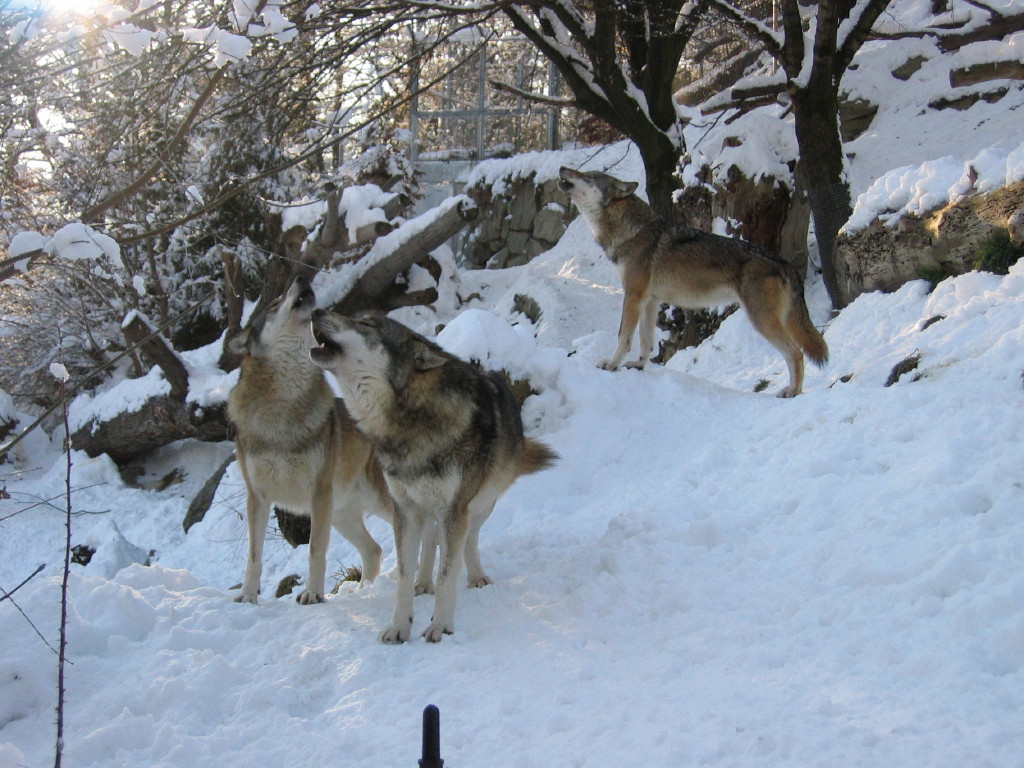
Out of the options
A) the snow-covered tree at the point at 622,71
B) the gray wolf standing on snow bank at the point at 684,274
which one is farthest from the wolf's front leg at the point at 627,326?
the snow-covered tree at the point at 622,71

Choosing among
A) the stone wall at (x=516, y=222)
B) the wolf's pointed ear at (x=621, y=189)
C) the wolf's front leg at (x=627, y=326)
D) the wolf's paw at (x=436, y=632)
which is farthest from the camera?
the stone wall at (x=516, y=222)

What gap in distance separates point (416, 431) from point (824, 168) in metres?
7.36

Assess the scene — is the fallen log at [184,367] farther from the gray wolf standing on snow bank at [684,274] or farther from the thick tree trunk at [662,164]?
the gray wolf standing on snow bank at [684,274]

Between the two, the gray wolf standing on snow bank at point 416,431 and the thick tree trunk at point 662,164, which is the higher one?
the thick tree trunk at point 662,164

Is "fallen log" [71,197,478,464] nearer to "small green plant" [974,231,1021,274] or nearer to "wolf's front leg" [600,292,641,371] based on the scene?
"wolf's front leg" [600,292,641,371]

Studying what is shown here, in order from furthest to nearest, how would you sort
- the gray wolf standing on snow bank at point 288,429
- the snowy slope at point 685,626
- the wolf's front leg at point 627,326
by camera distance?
the wolf's front leg at point 627,326 → the gray wolf standing on snow bank at point 288,429 → the snowy slope at point 685,626

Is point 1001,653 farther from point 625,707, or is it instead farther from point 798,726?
point 625,707

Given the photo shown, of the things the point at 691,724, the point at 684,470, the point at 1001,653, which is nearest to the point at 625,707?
the point at 691,724

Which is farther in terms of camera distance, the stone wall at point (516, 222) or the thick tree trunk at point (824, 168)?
the stone wall at point (516, 222)

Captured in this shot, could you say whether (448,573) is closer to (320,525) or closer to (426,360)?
(426,360)

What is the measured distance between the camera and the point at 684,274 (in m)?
7.82

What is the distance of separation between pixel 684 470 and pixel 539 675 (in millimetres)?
2687

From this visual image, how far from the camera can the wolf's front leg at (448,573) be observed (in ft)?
14.2

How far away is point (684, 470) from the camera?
6.11 metres
